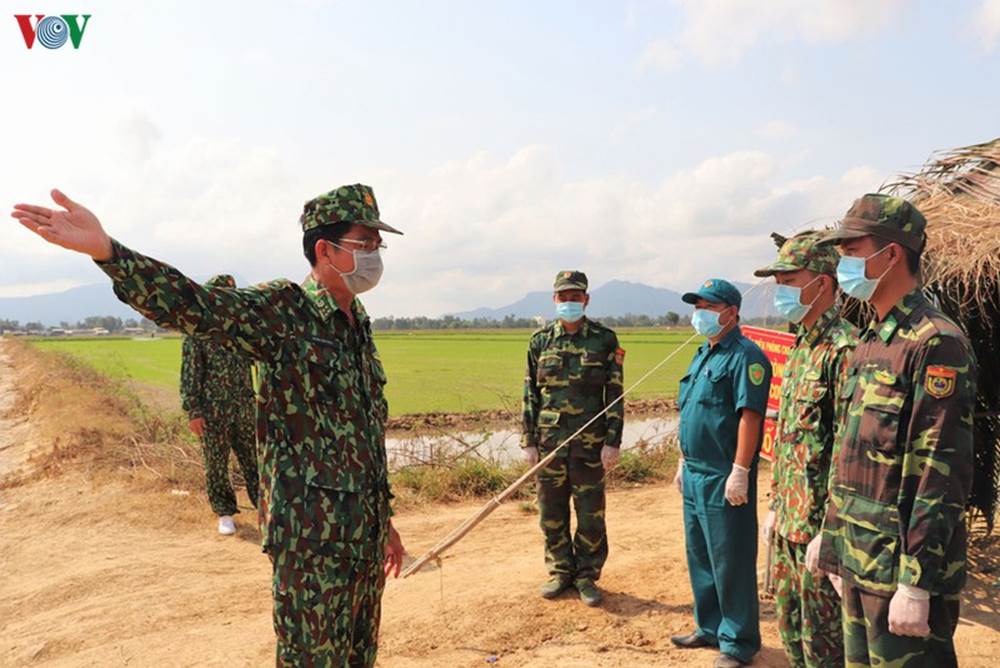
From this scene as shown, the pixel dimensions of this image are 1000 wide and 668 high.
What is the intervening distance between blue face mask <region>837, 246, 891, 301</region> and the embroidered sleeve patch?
1.28ft

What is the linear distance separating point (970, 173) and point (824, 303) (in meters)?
2.62

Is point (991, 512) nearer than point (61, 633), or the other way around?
point (61, 633)

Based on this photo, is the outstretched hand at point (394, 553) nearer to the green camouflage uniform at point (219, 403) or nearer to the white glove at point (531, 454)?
the white glove at point (531, 454)

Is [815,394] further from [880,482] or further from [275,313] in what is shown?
[275,313]

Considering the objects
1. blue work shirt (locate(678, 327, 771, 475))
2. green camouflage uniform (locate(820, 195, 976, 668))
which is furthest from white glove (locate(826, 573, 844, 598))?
blue work shirt (locate(678, 327, 771, 475))

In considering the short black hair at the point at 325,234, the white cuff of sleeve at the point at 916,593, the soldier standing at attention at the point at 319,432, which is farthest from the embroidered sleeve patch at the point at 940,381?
the short black hair at the point at 325,234

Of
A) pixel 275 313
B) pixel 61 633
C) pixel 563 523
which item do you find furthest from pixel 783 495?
pixel 61 633

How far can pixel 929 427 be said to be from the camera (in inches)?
74.3

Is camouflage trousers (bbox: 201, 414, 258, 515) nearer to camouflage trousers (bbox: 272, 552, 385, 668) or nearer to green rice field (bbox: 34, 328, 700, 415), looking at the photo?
camouflage trousers (bbox: 272, 552, 385, 668)

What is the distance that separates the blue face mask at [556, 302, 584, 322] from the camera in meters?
4.25

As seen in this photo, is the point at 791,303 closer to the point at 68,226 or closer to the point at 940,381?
the point at 940,381

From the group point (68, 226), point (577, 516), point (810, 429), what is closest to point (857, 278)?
point (810, 429)

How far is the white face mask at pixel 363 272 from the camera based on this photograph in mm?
→ 2256

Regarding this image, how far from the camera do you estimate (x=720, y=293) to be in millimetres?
3549
